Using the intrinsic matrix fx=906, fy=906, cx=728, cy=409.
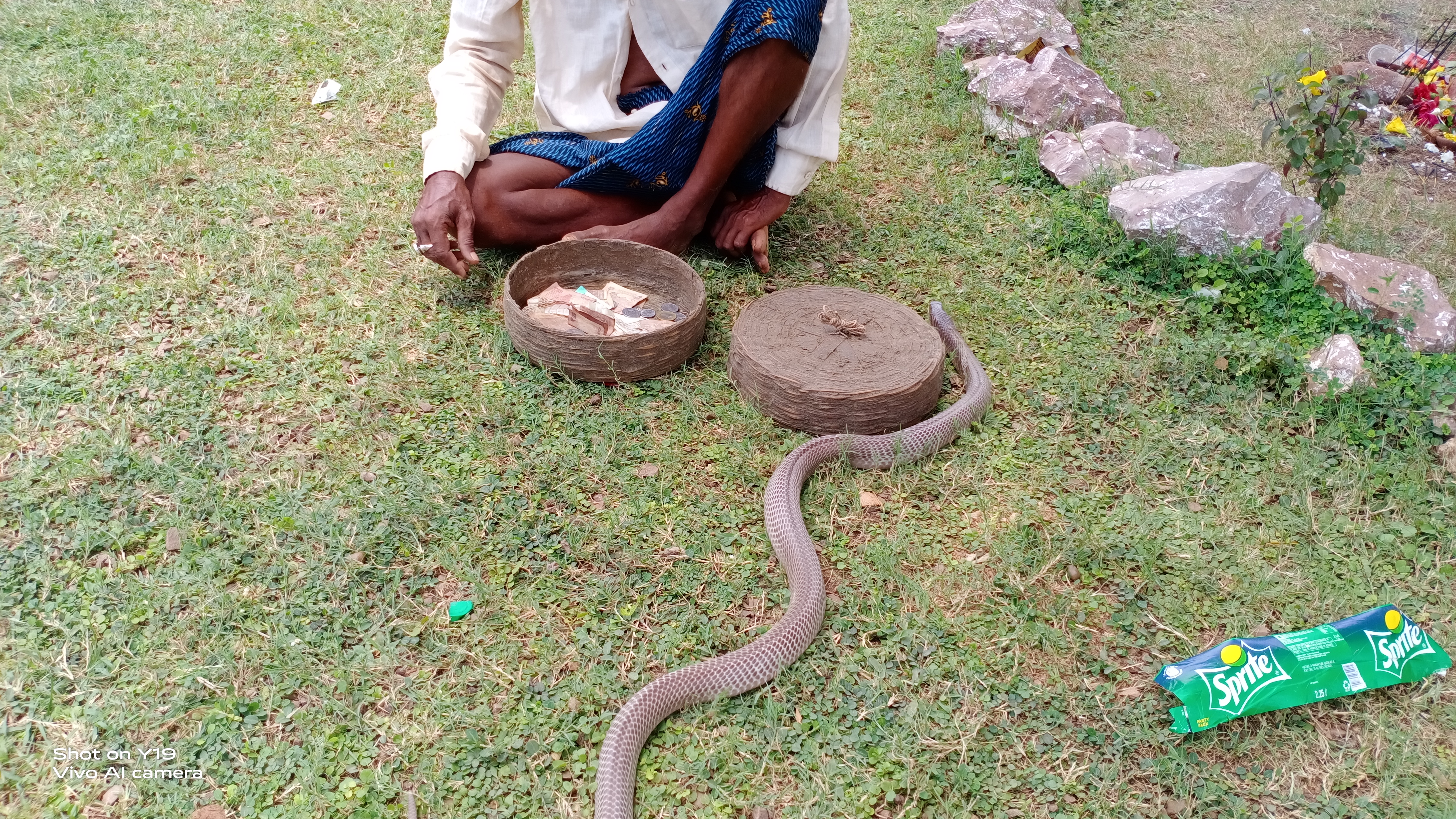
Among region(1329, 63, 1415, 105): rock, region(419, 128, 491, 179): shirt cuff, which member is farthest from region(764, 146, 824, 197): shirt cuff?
region(1329, 63, 1415, 105): rock

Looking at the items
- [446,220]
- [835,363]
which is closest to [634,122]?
[446,220]

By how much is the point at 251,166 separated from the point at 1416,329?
16.1 feet

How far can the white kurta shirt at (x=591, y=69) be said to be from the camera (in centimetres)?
341

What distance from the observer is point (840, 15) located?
343cm

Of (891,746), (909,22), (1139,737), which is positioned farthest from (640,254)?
(909,22)

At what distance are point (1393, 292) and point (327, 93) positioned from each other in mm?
5019

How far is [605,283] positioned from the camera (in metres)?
3.53

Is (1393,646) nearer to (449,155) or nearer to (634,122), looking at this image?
(634,122)

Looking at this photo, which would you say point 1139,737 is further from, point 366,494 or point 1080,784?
point 366,494

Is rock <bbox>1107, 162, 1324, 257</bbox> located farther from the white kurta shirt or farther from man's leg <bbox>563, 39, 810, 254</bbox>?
man's leg <bbox>563, 39, 810, 254</bbox>

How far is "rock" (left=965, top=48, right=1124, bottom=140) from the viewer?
4742mm

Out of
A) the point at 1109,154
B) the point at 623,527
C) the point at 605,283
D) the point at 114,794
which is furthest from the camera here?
the point at 1109,154

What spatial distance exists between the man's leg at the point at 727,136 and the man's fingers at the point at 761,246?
0.22 metres

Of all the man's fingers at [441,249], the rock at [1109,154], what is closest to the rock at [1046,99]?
the rock at [1109,154]
